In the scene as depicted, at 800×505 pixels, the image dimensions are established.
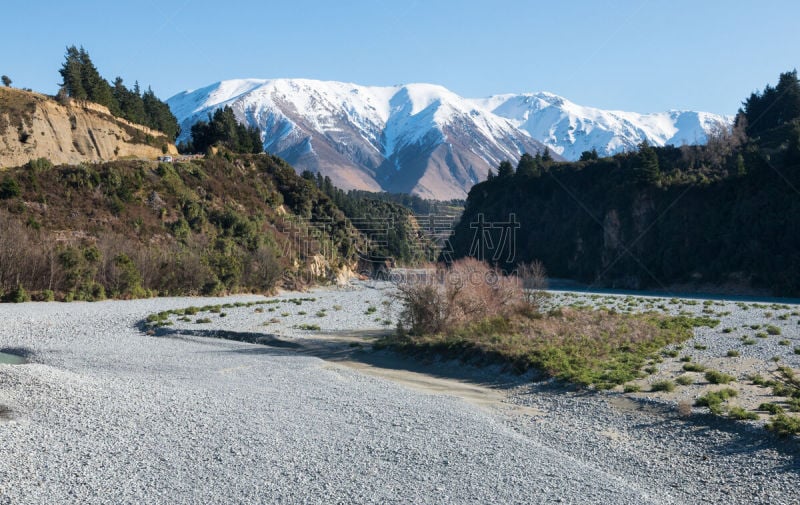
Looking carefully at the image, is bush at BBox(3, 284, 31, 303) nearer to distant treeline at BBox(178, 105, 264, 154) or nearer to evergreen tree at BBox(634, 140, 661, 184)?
distant treeline at BBox(178, 105, 264, 154)

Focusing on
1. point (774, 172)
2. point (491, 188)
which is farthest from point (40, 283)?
point (491, 188)

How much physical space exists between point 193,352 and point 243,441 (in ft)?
39.7

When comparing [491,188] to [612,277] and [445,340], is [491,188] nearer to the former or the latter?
[612,277]

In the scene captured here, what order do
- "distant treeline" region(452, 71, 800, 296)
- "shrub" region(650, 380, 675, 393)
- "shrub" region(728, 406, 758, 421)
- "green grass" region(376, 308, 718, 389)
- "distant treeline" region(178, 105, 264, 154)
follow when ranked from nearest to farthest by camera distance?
"shrub" region(728, 406, 758, 421), "shrub" region(650, 380, 675, 393), "green grass" region(376, 308, 718, 389), "distant treeline" region(452, 71, 800, 296), "distant treeline" region(178, 105, 264, 154)

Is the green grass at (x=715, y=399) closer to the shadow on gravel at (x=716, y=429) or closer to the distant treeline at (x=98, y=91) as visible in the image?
the shadow on gravel at (x=716, y=429)

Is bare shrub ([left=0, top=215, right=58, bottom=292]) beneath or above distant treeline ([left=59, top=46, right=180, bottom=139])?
beneath

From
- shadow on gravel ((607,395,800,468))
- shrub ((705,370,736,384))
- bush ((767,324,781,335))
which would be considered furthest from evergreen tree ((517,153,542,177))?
shadow on gravel ((607,395,800,468))

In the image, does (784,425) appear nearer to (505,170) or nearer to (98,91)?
(98,91)

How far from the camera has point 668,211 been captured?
222 feet

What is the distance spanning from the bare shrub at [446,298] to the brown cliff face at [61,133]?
130ft

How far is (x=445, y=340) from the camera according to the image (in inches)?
830

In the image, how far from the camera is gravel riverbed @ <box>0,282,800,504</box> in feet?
29.8

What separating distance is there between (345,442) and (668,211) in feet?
211

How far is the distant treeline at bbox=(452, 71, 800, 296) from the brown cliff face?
5083 cm
